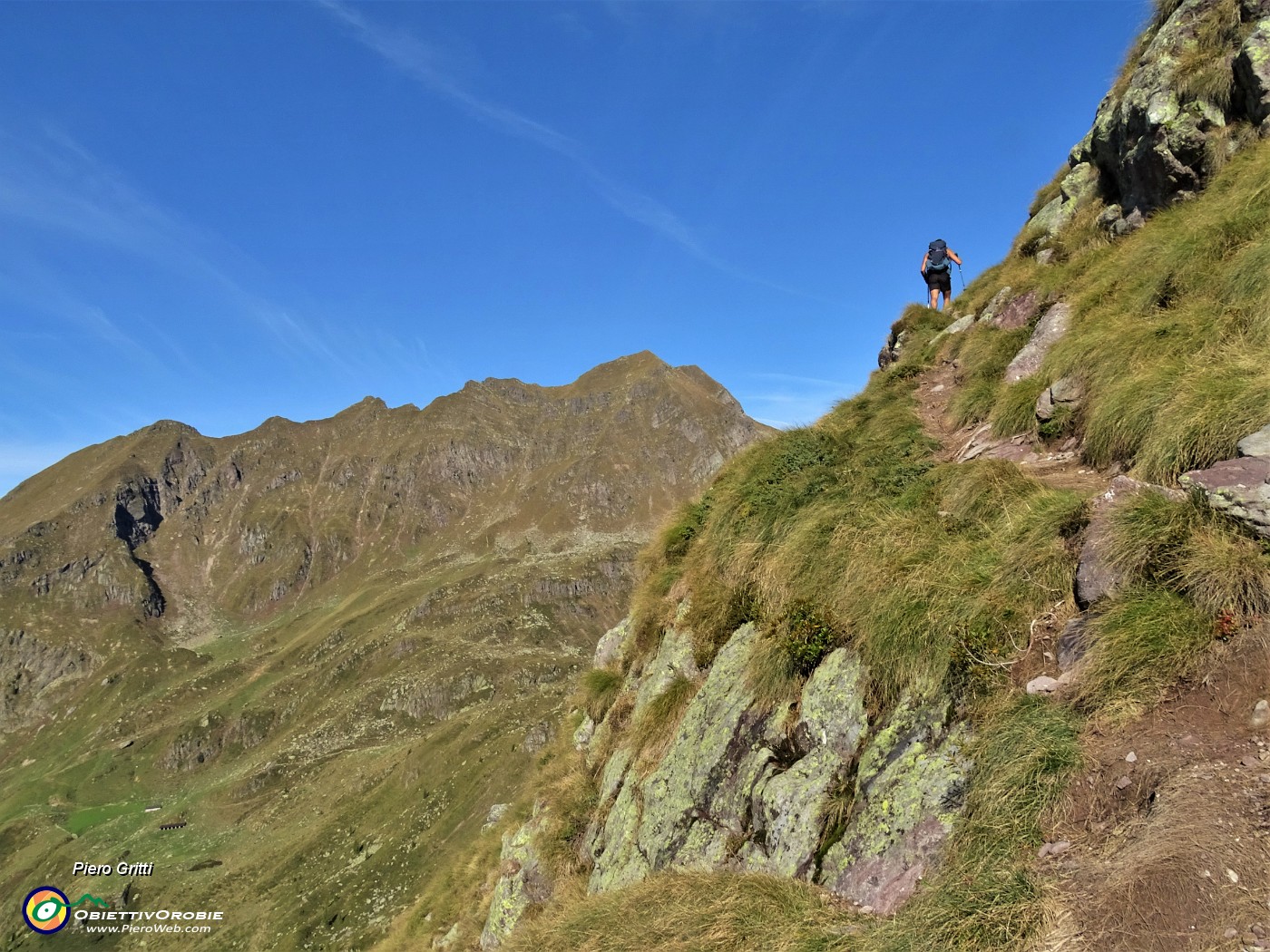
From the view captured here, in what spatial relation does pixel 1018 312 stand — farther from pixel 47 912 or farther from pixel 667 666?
pixel 47 912

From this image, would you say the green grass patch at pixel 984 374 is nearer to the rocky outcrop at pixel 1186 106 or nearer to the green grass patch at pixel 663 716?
the rocky outcrop at pixel 1186 106

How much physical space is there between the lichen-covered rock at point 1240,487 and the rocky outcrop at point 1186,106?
11.2 m

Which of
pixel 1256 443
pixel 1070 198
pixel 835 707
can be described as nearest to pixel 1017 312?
pixel 1070 198

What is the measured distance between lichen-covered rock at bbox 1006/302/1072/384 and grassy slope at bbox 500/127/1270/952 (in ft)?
1.51

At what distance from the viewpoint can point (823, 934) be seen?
20.6 ft

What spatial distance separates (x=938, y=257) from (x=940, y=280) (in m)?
0.89

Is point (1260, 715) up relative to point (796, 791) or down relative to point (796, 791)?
up

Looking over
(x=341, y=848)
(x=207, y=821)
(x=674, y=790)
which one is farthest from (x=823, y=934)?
(x=207, y=821)

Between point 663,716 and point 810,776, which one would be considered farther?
point 663,716

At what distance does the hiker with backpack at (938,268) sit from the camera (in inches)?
952

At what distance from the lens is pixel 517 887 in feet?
46.4

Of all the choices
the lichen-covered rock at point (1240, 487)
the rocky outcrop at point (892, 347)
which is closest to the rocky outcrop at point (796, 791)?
the lichen-covered rock at point (1240, 487)

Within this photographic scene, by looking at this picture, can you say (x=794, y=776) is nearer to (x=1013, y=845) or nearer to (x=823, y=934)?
(x=823, y=934)

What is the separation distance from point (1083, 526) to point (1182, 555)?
4.72 ft
